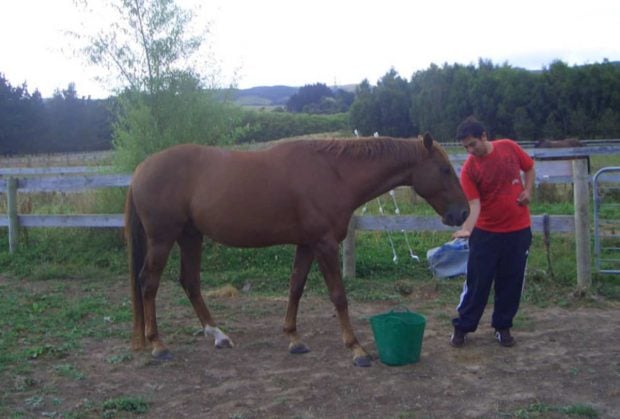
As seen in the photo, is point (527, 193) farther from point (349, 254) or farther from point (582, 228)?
point (349, 254)

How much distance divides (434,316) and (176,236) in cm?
267

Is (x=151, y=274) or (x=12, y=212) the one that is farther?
(x=12, y=212)

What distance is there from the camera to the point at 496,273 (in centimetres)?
505

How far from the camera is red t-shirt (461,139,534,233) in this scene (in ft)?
15.9

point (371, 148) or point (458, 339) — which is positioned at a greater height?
point (371, 148)

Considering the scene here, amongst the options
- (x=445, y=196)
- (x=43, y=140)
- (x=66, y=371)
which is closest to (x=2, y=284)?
(x=66, y=371)

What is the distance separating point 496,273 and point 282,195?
6.35 feet

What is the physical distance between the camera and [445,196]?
5141 millimetres

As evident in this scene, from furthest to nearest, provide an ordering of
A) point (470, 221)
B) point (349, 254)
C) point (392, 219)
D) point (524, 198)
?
point (349, 254)
point (392, 219)
point (524, 198)
point (470, 221)

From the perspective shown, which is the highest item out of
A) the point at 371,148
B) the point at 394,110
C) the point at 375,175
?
the point at 394,110

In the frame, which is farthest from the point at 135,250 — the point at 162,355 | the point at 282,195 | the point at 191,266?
the point at 282,195

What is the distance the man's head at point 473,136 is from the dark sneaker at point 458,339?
5.02 ft

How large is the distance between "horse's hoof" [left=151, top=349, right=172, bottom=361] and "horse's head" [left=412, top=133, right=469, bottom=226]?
101 inches

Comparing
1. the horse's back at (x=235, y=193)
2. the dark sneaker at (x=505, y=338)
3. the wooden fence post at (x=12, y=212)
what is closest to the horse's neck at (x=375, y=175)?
the horse's back at (x=235, y=193)
